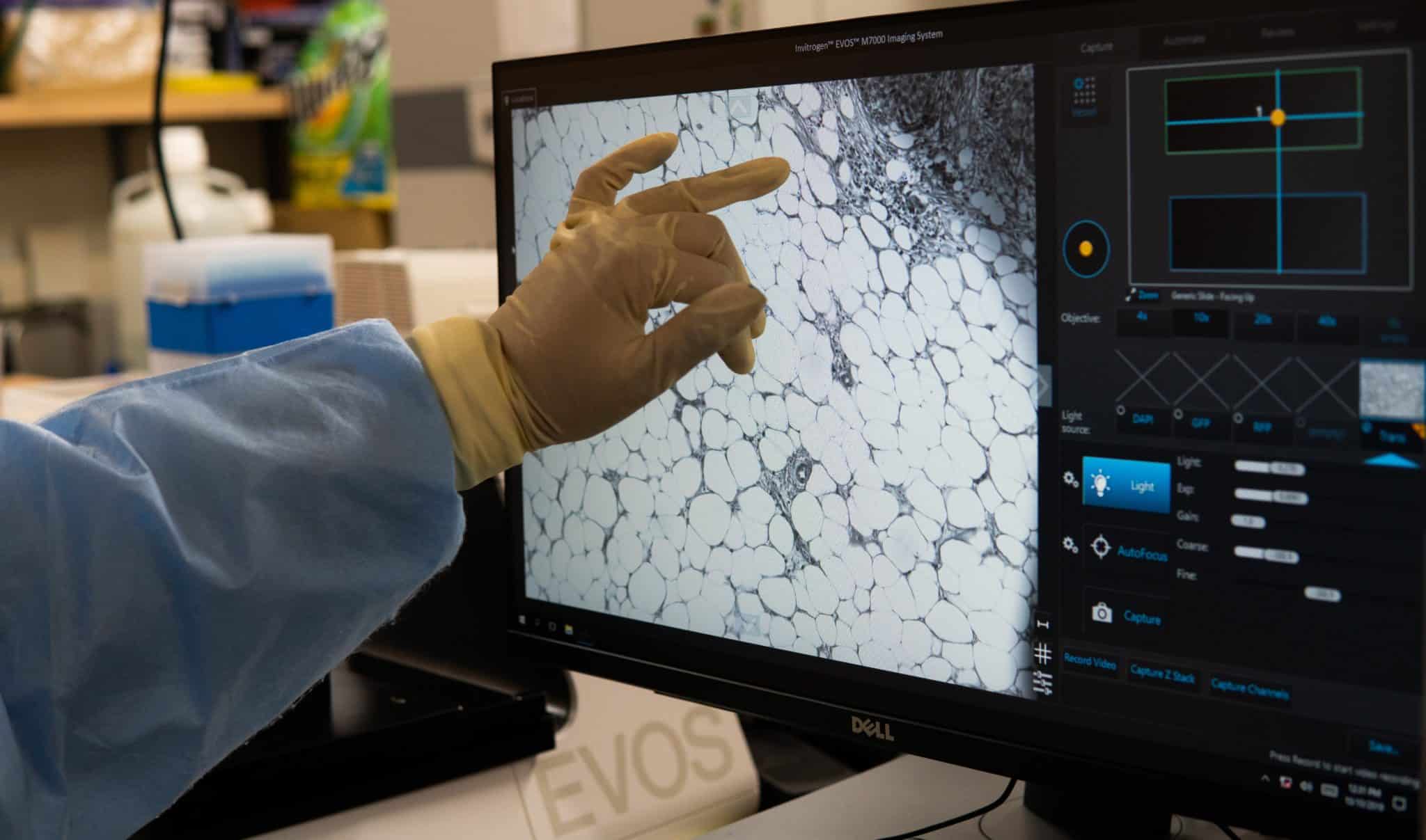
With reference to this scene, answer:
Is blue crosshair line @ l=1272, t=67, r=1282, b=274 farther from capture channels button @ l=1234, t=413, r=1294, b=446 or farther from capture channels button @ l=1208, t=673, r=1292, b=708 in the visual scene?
capture channels button @ l=1208, t=673, r=1292, b=708

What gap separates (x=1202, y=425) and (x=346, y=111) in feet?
7.76

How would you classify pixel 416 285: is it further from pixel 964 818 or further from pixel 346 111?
pixel 346 111

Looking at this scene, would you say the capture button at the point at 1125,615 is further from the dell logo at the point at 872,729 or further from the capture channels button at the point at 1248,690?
the dell logo at the point at 872,729

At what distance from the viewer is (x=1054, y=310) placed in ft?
1.96

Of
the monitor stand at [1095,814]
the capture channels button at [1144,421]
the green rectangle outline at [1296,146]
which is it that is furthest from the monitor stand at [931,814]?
the green rectangle outline at [1296,146]

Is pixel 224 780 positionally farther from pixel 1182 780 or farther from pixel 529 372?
pixel 1182 780

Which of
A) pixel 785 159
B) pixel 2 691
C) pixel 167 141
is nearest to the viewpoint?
pixel 2 691

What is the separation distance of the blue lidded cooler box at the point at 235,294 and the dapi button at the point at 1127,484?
989mm

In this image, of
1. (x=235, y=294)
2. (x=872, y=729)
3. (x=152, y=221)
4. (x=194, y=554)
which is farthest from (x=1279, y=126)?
(x=152, y=221)

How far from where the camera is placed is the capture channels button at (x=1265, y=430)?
538 mm

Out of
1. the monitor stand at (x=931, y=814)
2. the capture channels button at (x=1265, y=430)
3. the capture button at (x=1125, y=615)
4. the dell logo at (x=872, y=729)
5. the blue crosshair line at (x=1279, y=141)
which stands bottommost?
the monitor stand at (x=931, y=814)

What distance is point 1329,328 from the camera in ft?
1.73

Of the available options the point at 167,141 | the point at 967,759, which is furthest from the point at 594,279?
the point at 167,141

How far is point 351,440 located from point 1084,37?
1.27 feet
